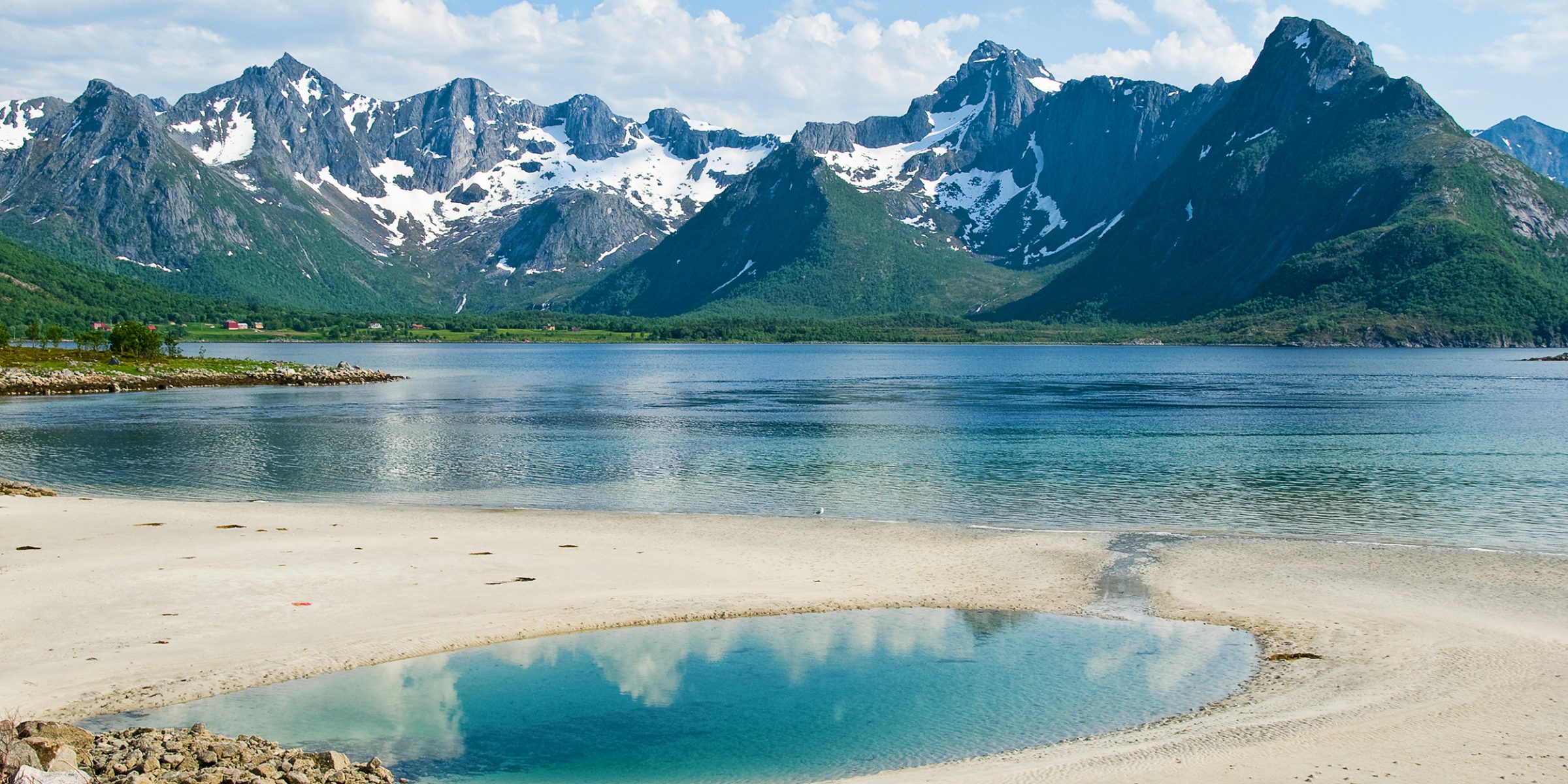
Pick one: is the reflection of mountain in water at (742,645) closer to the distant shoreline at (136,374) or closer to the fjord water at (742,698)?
the fjord water at (742,698)

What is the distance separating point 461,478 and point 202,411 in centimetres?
4109

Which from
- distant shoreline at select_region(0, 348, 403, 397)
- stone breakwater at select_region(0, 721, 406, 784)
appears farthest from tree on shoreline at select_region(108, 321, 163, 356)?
stone breakwater at select_region(0, 721, 406, 784)

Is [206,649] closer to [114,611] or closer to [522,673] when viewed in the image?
[114,611]

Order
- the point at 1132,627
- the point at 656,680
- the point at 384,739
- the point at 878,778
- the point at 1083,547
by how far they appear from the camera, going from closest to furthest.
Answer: the point at 878,778 → the point at 384,739 → the point at 656,680 → the point at 1132,627 → the point at 1083,547

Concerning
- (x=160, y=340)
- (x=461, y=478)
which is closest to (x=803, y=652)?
(x=461, y=478)

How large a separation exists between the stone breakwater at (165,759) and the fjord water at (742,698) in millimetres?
1641

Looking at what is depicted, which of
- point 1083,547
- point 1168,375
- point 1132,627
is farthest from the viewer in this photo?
point 1168,375

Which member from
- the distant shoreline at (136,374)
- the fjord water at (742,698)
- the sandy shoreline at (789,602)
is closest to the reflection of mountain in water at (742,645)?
the fjord water at (742,698)

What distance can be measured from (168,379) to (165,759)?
10835cm

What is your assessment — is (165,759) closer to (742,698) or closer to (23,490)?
(742,698)

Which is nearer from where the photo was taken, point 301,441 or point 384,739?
point 384,739

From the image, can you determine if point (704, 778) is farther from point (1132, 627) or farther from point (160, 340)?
point (160, 340)

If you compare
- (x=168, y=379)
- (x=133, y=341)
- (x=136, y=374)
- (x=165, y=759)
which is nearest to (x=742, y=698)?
(x=165, y=759)

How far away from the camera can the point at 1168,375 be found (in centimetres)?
14612
